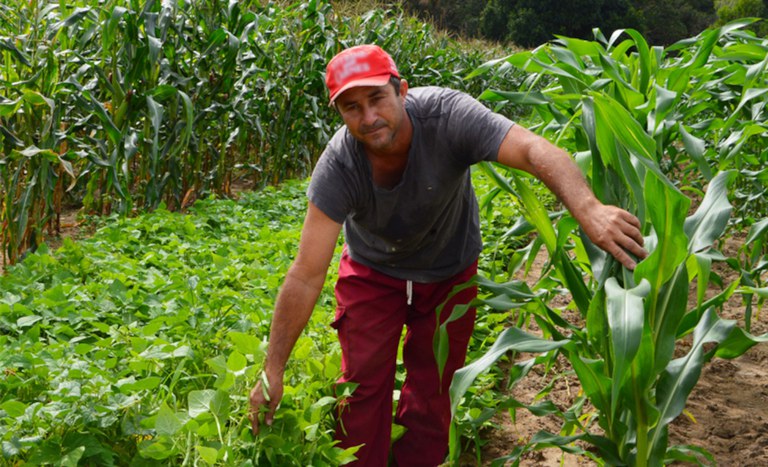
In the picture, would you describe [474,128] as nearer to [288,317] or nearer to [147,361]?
[288,317]

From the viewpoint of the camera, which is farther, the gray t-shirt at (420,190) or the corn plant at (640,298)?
the gray t-shirt at (420,190)

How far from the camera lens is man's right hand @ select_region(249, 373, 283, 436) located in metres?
2.26

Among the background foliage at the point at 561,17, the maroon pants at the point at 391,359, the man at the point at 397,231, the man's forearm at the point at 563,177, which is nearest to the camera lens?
the man's forearm at the point at 563,177

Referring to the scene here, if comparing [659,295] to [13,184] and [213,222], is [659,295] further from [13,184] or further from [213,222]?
[213,222]

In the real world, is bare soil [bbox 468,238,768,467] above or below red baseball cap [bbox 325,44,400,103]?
below

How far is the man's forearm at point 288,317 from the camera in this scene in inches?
89.7

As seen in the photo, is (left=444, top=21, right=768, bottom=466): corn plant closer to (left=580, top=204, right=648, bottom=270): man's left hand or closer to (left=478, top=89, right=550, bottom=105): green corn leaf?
(left=580, top=204, right=648, bottom=270): man's left hand

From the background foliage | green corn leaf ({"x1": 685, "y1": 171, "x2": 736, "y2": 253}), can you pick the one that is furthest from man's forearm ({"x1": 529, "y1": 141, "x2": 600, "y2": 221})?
the background foliage

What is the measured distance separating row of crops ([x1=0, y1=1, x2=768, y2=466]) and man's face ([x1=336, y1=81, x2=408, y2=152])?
13.9 inches

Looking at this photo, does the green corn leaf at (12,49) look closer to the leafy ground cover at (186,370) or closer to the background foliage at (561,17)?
the leafy ground cover at (186,370)

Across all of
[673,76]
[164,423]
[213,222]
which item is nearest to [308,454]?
[164,423]

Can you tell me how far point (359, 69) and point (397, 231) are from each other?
611 mm

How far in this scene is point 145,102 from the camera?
16.6ft

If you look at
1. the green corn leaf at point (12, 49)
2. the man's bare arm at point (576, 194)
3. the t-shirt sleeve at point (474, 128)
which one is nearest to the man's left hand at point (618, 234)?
the man's bare arm at point (576, 194)
